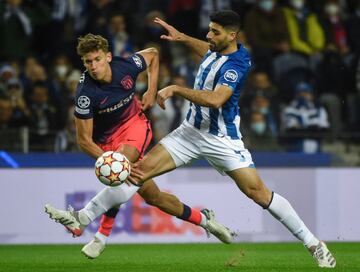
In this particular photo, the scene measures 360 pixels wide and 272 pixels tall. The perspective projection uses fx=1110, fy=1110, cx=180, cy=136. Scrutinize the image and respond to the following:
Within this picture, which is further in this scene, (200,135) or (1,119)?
(1,119)

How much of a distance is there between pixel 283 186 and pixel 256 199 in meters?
4.25

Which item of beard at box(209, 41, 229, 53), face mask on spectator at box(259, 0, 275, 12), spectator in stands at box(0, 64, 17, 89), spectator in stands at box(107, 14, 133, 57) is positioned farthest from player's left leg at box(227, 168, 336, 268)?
face mask on spectator at box(259, 0, 275, 12)

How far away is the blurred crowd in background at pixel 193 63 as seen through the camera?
15117 millimetres

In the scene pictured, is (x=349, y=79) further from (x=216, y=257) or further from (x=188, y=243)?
(x=216, y=257)

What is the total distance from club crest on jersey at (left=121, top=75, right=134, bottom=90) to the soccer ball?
1014 millimetres

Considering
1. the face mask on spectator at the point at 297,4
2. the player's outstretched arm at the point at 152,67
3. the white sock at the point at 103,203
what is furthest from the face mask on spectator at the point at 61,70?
the white sock at the point at 103,203

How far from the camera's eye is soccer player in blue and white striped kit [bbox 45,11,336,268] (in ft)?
32.7

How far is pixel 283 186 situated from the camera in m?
14.2

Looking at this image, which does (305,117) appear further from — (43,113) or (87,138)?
(87,138)

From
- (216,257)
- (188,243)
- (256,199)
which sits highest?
(256,199)

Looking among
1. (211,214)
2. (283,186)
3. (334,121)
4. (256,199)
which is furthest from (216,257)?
(334,121)

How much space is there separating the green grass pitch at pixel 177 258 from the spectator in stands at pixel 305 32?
486 cm

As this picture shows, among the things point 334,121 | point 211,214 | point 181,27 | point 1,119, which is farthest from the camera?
point 181,27

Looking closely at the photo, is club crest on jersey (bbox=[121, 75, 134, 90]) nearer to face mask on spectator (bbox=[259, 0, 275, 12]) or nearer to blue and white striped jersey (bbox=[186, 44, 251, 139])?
blue and white striped jersey (bbox=[186, 44, 251, 139])
